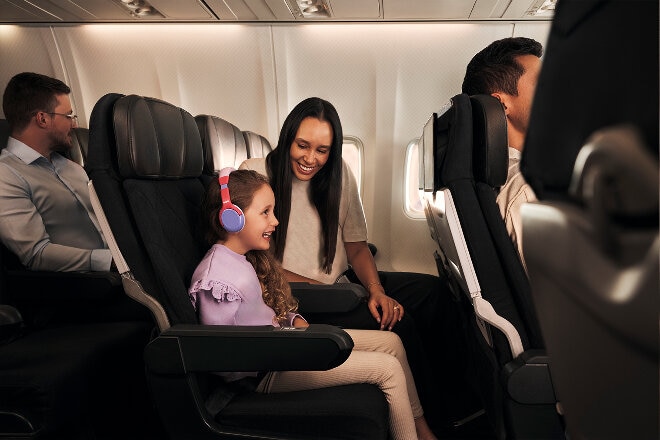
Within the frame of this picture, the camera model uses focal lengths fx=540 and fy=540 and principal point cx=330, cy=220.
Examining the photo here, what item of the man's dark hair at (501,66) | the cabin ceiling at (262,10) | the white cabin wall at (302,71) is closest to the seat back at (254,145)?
the white cabin wall at (302,71)

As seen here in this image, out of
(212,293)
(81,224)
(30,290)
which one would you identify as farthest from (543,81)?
(81,224)

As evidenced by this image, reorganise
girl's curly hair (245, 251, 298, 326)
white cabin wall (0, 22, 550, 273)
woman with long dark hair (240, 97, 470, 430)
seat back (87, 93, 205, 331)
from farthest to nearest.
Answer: white cabin wall (0, 22, 550, 273), woman with long dark hair (240, 97, 470, 430), girl's curly hair (245, 251, 298, 326), seat back (87, 93, 205, 331)

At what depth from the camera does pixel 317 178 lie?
244 centimetres

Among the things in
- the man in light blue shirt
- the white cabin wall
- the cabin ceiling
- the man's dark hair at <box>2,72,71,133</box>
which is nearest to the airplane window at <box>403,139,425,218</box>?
the white cabin wall

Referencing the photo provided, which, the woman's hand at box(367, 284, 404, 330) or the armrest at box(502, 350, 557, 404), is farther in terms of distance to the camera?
the woman's hand at box(367, 284, 404, 330)

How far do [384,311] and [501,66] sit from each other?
3.39 ft

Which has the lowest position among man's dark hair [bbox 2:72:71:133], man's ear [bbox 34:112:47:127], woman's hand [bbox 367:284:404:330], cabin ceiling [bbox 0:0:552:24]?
woman's hand [bbox 367:284:404:330]

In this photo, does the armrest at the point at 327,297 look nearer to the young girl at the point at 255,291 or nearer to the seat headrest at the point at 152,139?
the young girl at the point at 255,291

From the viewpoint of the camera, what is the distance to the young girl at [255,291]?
1527 mm

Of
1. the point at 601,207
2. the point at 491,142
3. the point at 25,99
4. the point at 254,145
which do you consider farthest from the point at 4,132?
the point at 601,207

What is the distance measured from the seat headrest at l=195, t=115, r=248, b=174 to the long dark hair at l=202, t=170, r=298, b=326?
75cm

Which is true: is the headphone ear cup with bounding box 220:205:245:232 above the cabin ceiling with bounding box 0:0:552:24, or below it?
below

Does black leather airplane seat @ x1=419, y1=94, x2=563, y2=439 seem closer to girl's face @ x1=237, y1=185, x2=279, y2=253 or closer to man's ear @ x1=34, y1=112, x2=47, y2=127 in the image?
girl's face @ x1=237, y1=185, x2=279, y2=253

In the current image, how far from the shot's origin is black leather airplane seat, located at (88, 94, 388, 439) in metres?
1.30
